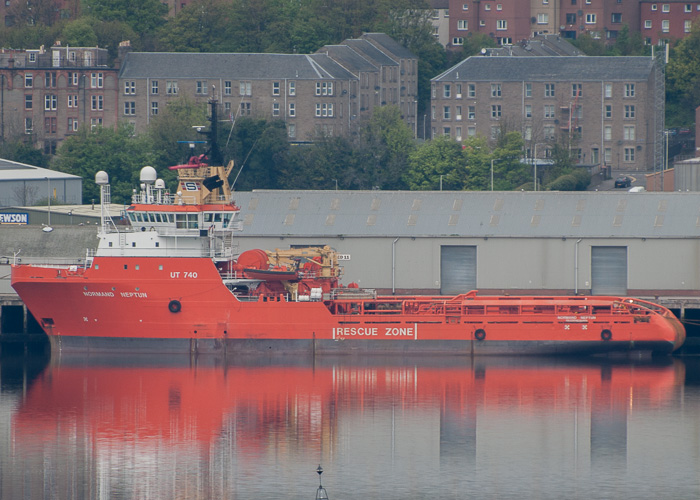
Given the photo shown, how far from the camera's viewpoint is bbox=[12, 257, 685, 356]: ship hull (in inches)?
2527

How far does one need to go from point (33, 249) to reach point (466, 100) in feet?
205

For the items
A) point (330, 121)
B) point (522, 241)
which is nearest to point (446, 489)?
point (522, 241)

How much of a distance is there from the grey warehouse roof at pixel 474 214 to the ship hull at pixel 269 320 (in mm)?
7373

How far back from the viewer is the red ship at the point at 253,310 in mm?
64188

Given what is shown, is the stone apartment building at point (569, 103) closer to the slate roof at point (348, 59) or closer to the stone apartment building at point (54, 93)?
the slate roof at point (348, 59)

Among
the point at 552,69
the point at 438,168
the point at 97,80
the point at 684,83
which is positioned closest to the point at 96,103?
the point at 97,80

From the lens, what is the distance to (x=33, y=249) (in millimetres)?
75125

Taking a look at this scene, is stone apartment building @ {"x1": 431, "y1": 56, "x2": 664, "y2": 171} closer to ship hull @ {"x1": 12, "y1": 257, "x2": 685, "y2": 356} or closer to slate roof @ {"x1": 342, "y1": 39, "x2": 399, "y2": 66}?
slate roof @ {"x1": 342, "y1": 39, "x2": 399, "y2": 66}

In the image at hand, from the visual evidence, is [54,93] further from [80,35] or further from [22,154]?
[80,35]

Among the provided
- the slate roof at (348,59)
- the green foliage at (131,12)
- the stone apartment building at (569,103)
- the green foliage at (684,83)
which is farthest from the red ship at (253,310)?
the green foliage at (131,12)

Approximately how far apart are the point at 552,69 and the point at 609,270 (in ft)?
195

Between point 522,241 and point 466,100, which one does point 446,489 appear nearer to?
point 522,241

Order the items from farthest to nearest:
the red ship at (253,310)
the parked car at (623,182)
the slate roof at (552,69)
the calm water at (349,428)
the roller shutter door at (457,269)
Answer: the slate roof at (552,69), the parked car at (623,182), the roller shutter door at (457,269), the red ship at (253,310), the calm water at (349,428)

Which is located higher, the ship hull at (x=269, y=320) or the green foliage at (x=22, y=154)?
the green foliage at (x=22, y=154)
